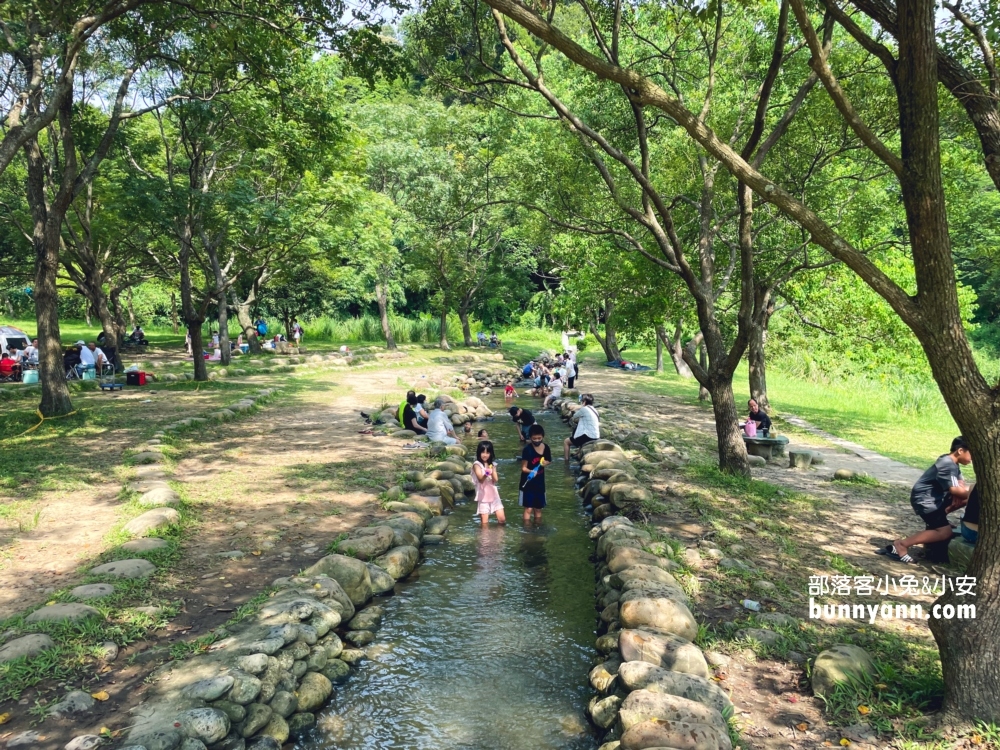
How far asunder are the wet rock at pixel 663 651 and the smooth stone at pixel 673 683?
0.41 feet

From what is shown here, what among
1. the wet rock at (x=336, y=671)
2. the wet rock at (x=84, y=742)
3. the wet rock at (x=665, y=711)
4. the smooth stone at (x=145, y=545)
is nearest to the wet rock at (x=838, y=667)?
the wet rock at (x=665, y=711)

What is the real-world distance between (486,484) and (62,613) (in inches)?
201

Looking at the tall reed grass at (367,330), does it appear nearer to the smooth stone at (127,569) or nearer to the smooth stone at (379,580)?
the smooth stone at (379,580)

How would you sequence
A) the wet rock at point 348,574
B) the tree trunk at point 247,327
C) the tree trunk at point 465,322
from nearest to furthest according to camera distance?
the wet rock at point 348,574 < the tree trunk at point 247,327 < the tree trunk at point 465,322

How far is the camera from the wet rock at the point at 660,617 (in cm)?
524

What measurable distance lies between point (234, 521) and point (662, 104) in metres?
6.49

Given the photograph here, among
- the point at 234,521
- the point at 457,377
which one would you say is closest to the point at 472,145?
the point at 457,377

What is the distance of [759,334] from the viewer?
16656mm

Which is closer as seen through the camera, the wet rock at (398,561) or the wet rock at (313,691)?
the wet rock at (313,691)

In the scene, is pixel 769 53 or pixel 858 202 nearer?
pixel 769 53

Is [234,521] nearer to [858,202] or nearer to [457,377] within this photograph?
[858,202]

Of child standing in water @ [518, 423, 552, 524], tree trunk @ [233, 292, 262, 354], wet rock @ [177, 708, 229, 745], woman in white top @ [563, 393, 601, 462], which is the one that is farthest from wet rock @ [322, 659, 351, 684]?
tree trunk @ [233, 292, 262, 354]

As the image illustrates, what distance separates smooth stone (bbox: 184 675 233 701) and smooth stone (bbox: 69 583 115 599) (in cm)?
168

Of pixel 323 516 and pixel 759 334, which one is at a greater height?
pixel 759 334
